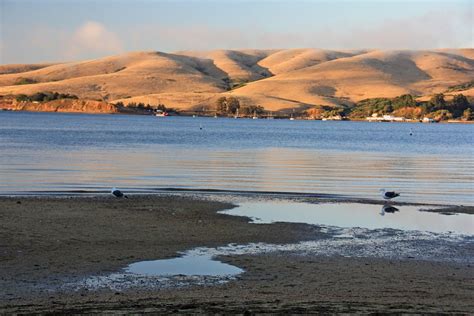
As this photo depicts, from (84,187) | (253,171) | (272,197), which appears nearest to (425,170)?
(253,171)

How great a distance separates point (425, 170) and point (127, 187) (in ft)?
63.2

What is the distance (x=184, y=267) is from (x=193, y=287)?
68.4 inches

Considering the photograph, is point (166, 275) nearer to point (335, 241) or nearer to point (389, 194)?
point (335, 241)

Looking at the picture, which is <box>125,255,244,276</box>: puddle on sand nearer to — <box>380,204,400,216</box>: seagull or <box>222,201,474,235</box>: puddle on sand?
<box>222,201,474,235</box>: puddle on sand

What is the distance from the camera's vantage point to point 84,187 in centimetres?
2892

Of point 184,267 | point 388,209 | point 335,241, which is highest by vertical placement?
point 184,267

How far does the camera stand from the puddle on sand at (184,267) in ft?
46.7

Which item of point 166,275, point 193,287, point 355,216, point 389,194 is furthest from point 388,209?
point 193,287

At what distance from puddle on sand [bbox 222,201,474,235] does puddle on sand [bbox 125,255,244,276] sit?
5981 millimetres

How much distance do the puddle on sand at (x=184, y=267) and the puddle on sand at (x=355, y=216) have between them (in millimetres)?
5981

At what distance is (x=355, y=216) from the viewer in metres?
23.2

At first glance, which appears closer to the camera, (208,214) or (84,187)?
(208,214)

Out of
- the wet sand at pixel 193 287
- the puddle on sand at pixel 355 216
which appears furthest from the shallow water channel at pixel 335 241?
the wet sand at pixel 193 287

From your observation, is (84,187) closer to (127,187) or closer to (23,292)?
(127,187)
